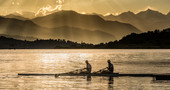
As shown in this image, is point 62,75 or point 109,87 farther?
point 62,75

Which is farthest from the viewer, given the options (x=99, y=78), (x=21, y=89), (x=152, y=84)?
(x=99, y=78)

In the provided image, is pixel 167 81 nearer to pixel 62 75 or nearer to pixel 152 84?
pixel 152 84

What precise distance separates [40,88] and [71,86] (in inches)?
184

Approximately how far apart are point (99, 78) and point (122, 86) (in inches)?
480

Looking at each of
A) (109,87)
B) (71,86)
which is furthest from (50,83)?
(109,87)

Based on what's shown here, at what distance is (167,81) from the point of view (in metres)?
57.7

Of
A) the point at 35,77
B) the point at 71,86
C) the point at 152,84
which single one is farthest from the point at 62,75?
the point at 152,84

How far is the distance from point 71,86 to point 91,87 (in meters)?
3.15

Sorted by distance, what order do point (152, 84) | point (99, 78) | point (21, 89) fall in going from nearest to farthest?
point (21, 89), point (152, 84), point (99, 78)

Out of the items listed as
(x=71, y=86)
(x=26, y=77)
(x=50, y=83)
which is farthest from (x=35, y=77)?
(x=71, y=86)

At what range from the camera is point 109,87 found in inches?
2061

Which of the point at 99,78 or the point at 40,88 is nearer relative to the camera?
the point at 40,88

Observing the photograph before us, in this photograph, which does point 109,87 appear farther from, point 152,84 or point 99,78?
point 99,78

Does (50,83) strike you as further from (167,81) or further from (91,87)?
(167,81)
